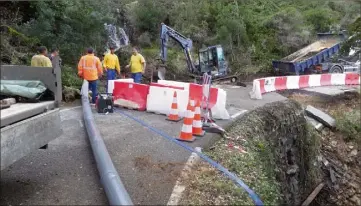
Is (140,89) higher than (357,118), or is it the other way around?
(140,89)

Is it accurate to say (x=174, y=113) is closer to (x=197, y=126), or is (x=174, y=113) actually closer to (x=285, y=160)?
(x=197, y=126)

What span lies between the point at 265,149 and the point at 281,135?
2470mm

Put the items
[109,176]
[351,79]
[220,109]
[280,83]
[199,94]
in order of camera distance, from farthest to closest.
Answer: [351,79]
[280,83]
[199,94]
[220,109]
[109,176]

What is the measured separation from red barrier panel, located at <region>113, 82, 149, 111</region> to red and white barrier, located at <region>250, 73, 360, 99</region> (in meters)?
6.77

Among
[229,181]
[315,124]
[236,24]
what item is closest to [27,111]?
[229,181]

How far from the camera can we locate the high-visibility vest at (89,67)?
10688mm

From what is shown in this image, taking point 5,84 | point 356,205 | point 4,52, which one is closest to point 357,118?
point 356,205

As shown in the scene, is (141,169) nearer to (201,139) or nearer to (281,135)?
(201,139)

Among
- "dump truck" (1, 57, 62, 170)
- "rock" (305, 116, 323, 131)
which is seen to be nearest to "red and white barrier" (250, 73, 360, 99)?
"rock" (305, 116, 323, 131)

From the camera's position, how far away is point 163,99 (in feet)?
32.9

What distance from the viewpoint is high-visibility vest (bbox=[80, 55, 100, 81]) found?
10.7m

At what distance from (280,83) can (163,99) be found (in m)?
8.55

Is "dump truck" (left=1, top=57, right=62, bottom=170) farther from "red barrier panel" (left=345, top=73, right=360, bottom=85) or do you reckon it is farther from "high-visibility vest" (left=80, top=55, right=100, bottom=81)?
"red barrier panel" (left=345, top=73, right=360, bottom=85)

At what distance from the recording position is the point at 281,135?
32.3ft
